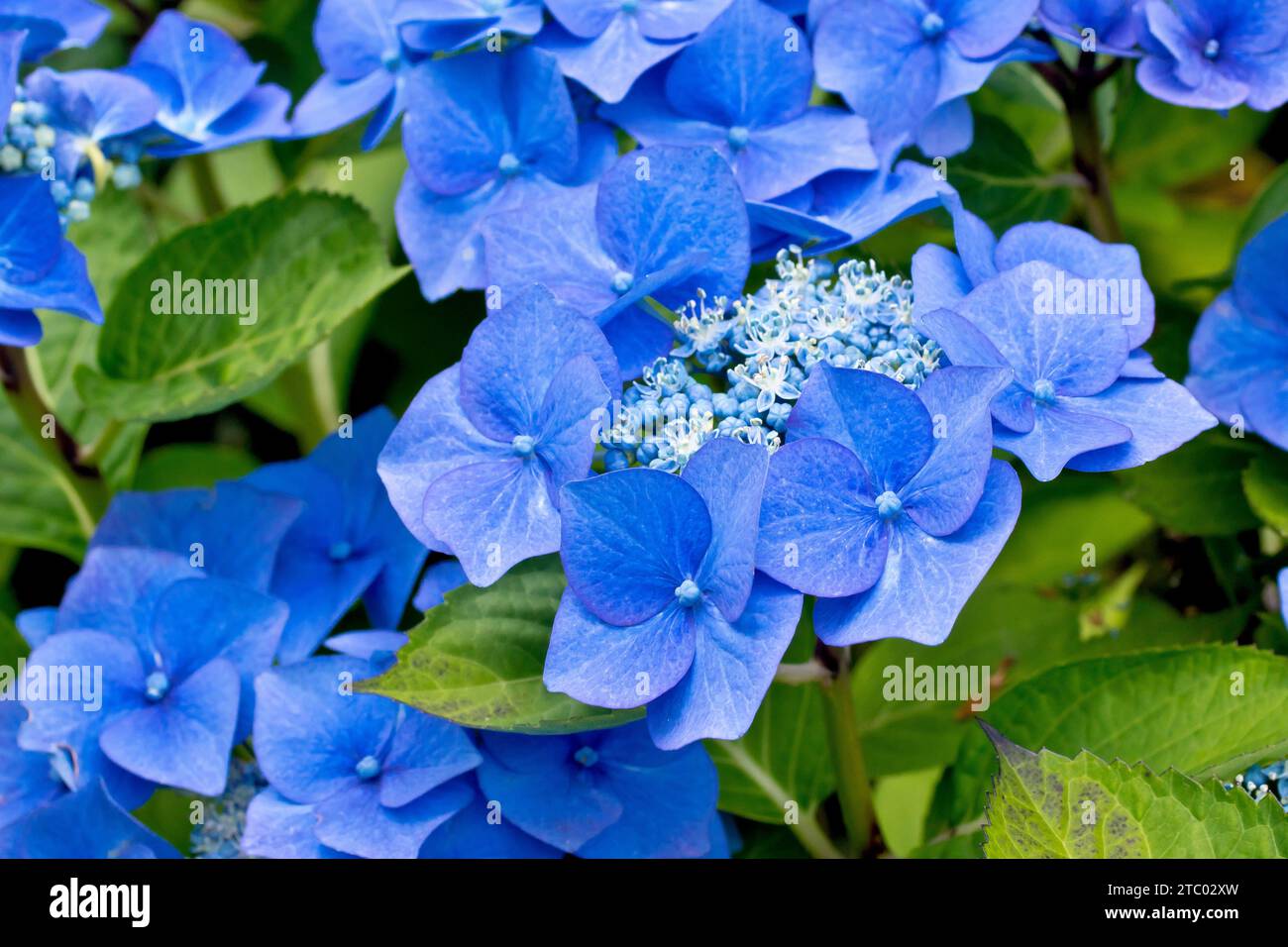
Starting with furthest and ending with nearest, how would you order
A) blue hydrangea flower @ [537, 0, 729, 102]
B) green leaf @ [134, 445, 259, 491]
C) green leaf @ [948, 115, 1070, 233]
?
green leaf @ [134, 445, 259, 491] < green leaf @ [948, 115, 1070, 233] < blue hydrangea flower @ [537, 0, 729, 102]

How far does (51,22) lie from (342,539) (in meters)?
0.45

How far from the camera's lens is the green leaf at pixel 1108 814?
789 millimetres

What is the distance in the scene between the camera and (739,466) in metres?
0.72

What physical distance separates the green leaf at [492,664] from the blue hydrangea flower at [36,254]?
0.34 m

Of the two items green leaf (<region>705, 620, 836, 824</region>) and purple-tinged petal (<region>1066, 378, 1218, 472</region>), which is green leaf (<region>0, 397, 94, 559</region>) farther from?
purple-tinged petal (<region>1066, 378, 1218, 472</region>)

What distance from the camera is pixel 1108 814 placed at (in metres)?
0.79

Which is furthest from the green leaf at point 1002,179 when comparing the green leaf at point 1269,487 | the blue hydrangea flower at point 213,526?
the blue hydrangea flower at point 213,526

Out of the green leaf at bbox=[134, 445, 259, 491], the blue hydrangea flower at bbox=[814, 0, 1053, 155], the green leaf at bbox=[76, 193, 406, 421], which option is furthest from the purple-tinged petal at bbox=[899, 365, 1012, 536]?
the green leaf at bbox=[134, 445, 259, 491]

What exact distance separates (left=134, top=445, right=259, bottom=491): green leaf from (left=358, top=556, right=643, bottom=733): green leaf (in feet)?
2.13

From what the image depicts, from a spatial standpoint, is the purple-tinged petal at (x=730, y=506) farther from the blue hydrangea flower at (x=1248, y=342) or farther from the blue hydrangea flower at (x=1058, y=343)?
the blue hydrangea flower at (x=1248, y=342)

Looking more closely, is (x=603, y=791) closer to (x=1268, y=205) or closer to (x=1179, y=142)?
(x=1268, y=205)

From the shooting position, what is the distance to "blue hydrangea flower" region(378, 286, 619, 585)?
783 mm

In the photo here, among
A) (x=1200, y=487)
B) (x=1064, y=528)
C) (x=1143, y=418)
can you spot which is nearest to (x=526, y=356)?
(x=1143, y=418)
